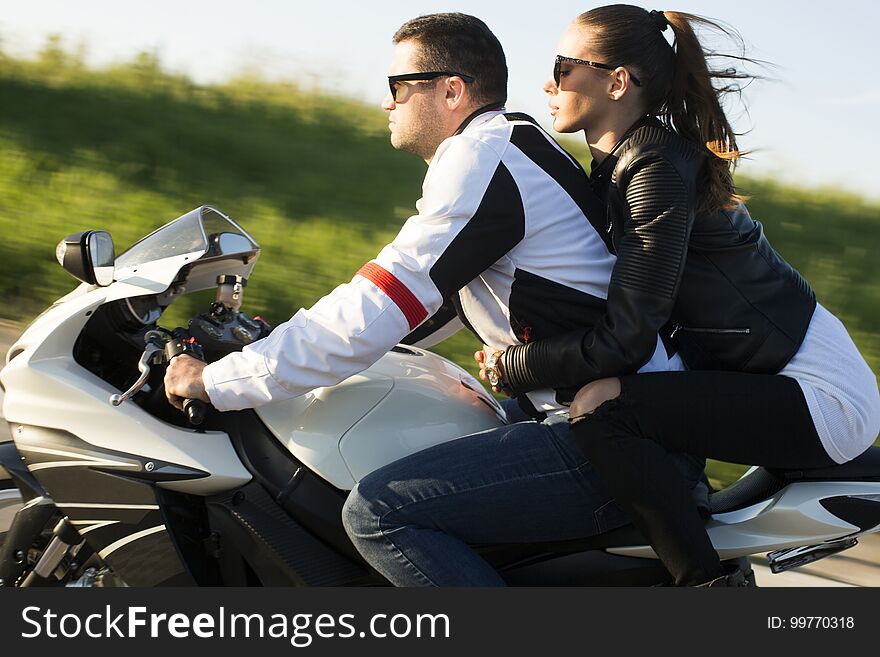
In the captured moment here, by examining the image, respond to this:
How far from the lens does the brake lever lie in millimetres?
2250

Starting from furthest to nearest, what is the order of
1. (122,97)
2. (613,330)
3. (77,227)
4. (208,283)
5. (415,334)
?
(122,97) < (77,227) < (415,334) < (208,283) < (613,330)

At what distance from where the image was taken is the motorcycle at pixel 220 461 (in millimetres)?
2246

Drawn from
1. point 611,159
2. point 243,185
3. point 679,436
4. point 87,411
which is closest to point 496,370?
point 679,436

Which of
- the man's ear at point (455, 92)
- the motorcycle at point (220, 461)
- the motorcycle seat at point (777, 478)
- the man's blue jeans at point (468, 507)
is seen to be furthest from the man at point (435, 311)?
the motorcycle seat at point (777, 478)

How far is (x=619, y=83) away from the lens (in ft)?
7.81

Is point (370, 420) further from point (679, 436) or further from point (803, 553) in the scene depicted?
point (803, 553)

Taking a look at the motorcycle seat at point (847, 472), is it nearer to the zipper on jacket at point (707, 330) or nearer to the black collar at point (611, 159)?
the zipper on jacket at point (707, 330)

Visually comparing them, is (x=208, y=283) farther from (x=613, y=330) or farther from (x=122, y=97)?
(x=122, y=97)

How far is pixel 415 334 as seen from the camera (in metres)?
2.89

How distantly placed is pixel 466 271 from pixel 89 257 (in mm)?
789

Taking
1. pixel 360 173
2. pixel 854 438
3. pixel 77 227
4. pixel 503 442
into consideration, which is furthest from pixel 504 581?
pixel 360 173

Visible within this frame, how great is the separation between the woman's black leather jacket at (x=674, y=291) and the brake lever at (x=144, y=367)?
727mm

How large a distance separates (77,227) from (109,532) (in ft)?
14.8

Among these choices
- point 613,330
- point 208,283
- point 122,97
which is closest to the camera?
point 613,330
